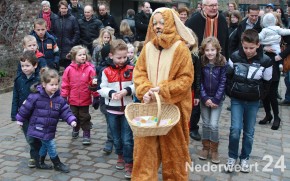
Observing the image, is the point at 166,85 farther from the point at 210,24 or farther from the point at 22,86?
the point at 210,24

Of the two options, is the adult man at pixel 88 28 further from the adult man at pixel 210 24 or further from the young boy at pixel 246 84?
the young boy at pixel 246 84

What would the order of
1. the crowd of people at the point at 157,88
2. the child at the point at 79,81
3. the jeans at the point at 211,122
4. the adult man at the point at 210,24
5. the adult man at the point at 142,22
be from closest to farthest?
the crowd of people at the point at 157,88 < the jeans at the point at 211,122 < the child at the point at 79,81 < the adult man at the point at 210,24 < the adult man at the point at 142,22

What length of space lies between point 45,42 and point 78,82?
1498mm

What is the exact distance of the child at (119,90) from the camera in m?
4.84

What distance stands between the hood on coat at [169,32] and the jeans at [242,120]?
123cm

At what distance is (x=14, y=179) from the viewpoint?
4.84 m

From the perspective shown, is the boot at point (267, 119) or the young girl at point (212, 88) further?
the boot at point (267, 119)

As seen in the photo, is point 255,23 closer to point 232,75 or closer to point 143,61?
point 232,75

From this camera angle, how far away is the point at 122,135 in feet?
16.5

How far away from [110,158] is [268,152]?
239cm

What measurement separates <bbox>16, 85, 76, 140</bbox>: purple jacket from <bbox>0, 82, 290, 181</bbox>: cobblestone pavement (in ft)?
1.86

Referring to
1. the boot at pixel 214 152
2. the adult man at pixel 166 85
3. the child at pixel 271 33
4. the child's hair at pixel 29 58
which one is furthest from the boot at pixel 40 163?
the child at pixel 271 33

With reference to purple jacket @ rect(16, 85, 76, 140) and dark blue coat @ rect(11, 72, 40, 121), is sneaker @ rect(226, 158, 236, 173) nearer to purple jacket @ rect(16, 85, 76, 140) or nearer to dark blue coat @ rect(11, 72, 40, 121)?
purple jacket @ rect(16, 85, 76, 140)

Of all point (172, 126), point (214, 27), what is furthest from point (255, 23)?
Answer: point (172, 126)
